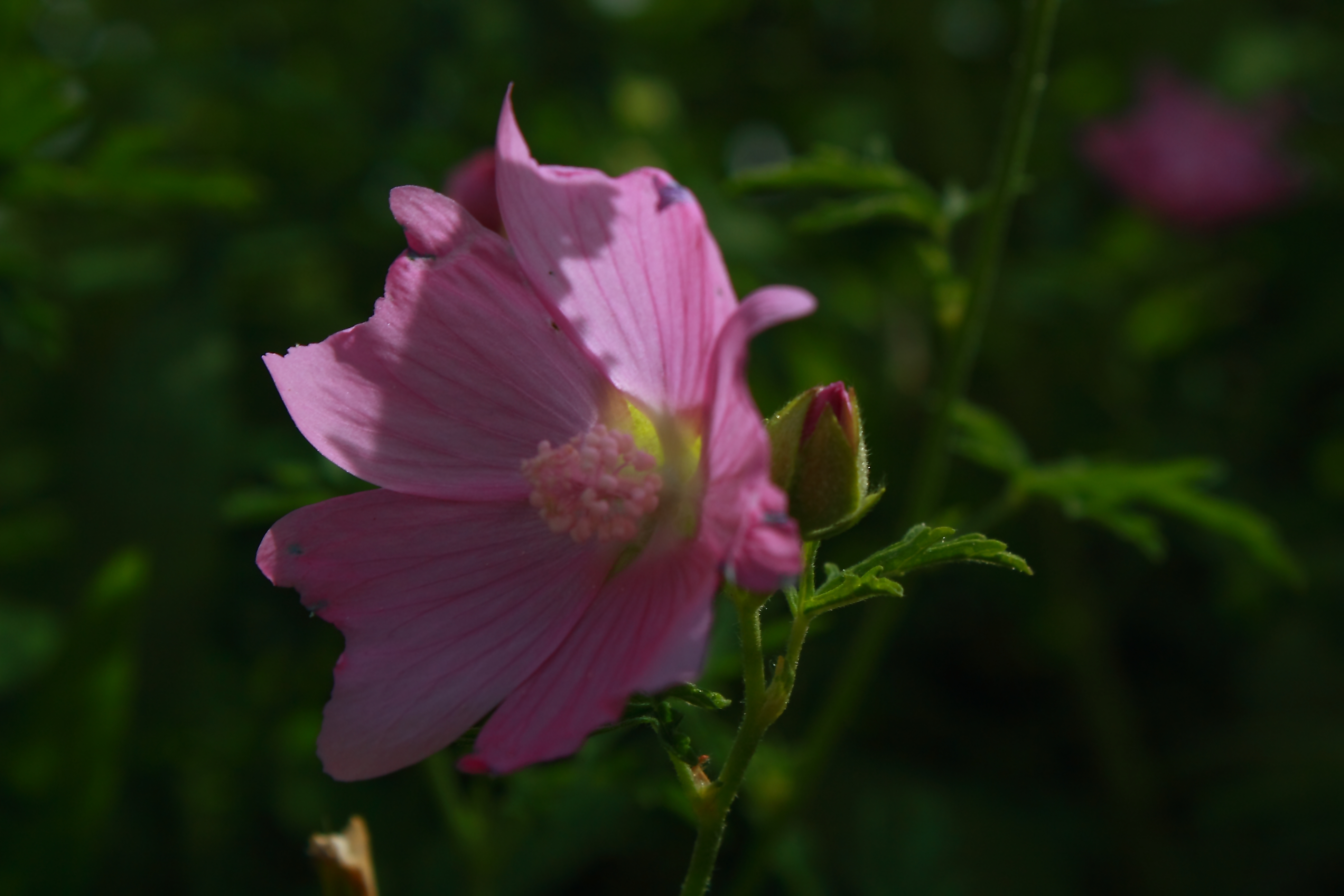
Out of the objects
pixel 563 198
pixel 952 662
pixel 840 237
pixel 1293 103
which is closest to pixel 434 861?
pixel 952 662

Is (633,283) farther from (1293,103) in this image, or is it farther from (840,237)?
(1293,103)

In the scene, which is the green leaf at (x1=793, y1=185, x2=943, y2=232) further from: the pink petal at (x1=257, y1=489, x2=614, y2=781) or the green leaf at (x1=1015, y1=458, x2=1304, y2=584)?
the pink petal at (x1=257, y1=489, x2=614, y2=781)

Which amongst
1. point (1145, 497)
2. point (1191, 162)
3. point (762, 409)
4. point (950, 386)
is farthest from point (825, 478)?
point (1191, 162)

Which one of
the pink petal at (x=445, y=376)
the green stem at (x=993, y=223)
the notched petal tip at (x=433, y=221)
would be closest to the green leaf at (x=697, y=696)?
the pink petal at (x=445, y=376)

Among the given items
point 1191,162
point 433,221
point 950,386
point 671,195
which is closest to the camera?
point 671,195

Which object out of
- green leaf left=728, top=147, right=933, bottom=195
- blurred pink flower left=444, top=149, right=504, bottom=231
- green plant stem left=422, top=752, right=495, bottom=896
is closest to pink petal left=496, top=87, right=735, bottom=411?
blurred pink flower left=444, top=149, right=504, bottom=231

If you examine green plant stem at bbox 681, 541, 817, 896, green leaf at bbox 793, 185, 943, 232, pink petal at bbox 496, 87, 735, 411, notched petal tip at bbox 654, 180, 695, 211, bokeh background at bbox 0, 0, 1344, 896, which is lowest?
bokeh background at bbox 0, 0, 1344, 896

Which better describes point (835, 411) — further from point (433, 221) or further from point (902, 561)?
point (433, 221)
